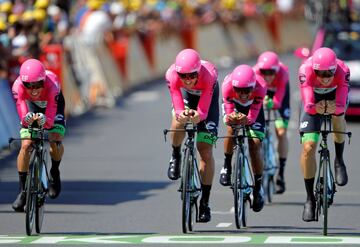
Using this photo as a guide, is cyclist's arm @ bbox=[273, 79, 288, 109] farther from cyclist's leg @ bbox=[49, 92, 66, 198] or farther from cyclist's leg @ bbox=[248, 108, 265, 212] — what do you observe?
cyclist's leg @ bbox=[49, 92, 66, 198]

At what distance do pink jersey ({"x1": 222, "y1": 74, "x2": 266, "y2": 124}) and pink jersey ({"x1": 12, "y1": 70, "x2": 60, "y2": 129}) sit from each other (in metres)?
1.65

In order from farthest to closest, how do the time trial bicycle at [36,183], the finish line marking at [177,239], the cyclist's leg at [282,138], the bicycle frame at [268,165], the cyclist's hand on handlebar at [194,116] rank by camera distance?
the cyclist's leg at [282,138] < the bicycle frame at [268,165] < the cyclist's hand on handlebar at [194,116] < the time trial bicycle at [36,183] < the finish line marking at [177,239]

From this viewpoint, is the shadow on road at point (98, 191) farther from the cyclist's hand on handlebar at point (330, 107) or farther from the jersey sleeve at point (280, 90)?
the cyclist's hand on handlebar at point (330, 107)

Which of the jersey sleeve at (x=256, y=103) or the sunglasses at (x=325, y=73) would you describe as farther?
the jersey sleeve at (x=256, y=103)

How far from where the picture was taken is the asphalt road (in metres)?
13.5

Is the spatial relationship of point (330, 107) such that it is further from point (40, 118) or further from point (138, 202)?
point (138, 202)

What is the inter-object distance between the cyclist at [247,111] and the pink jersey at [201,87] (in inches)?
8.7

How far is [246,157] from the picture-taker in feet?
46.7

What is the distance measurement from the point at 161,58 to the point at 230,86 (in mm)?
21134

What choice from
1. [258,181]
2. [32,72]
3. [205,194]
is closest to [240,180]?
[205,194]

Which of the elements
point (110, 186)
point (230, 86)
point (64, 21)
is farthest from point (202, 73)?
point (64, 21)

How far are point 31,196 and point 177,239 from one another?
1434 millimetres

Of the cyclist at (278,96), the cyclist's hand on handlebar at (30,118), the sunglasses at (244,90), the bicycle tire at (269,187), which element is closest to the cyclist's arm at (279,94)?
the cyclist at (278,96)

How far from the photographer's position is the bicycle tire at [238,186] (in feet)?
45.2
